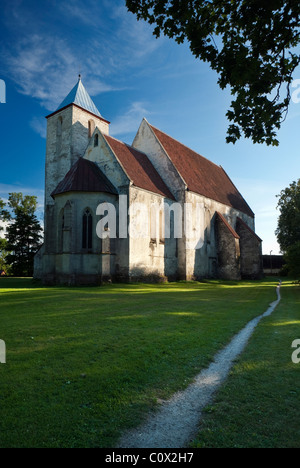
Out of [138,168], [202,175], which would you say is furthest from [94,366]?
A: [202,175]

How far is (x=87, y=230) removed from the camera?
2022 cm

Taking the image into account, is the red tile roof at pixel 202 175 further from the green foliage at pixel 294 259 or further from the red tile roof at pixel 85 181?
the green foliage at pixel 294 259

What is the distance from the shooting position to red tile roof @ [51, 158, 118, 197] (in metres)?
20.2

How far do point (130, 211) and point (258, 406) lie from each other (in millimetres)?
17783

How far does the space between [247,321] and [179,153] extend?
77.2 feet

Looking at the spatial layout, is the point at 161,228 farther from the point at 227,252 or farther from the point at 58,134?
the point at 58,134

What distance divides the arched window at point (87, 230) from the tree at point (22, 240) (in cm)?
2263

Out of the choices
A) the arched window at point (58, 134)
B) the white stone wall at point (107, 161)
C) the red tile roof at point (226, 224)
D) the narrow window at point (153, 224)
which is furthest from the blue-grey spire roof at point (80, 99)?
the red tile roof at point (226, 224)

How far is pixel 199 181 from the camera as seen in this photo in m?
29.1

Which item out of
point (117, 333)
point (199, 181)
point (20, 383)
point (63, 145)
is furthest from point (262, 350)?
point (63, 145)

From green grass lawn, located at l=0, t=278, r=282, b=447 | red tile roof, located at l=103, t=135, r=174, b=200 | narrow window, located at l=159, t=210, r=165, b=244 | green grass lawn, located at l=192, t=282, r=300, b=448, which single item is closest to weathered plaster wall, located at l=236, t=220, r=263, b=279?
red tile roof, located at l=103, t=135, r=174, b=200

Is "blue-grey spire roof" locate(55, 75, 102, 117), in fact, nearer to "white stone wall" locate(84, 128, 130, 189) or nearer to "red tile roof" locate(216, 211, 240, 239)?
"white stone wall" locate(84, 128, 130, 189)

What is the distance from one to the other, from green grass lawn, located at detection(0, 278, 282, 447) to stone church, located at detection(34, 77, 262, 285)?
11116mm

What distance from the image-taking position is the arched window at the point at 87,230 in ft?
66.2
